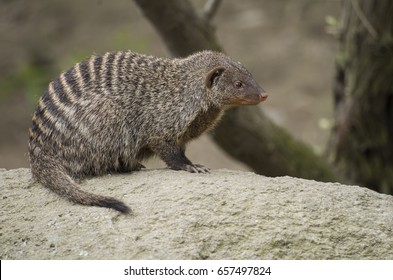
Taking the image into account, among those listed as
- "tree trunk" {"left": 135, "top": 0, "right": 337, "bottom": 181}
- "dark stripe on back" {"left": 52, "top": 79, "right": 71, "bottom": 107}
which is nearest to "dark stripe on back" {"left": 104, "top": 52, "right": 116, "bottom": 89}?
"dark stripe on back" {"left": 52, "top": 79, "right": 71, "bottom": 107}

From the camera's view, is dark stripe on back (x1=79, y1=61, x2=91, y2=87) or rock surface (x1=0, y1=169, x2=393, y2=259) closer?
rock surface (x1=0, y1=169, x2=393, y2=259)

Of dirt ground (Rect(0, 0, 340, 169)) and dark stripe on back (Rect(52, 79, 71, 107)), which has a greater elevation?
dark stripe on back (Rect(52, 79, 71, 107))

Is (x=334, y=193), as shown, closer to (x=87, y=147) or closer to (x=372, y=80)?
(x=87, y=147)

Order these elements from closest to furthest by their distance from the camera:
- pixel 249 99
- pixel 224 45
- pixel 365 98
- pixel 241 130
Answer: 1. pixel 249 99
2. pixel 241 130
3. pixel 365 98
4. pixel 224 45

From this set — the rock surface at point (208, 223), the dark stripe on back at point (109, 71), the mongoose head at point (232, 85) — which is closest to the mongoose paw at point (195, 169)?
the rock surface at point (208, 223)

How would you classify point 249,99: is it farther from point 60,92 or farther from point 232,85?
point 60,92

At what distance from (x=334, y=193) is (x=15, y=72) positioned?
5.90 m

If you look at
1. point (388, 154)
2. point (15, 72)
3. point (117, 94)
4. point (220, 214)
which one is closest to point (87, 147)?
point (117, 94)

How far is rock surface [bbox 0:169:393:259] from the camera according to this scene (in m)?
2.96

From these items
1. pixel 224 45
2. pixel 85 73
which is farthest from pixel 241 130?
pixel 224 45

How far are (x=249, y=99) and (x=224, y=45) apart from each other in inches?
204

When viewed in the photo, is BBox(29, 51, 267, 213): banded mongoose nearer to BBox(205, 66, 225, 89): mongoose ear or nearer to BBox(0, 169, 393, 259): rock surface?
BBox(205, 66, 225, 89): mongoose ear

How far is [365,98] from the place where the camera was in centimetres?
552

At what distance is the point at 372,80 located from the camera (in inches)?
215
